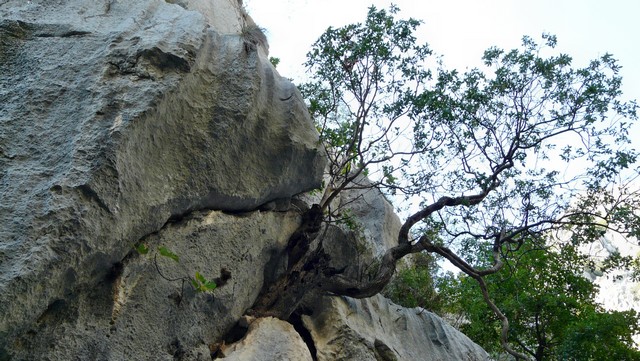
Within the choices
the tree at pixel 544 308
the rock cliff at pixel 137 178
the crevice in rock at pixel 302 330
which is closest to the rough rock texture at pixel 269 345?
the rock cliff at pixel 137 178

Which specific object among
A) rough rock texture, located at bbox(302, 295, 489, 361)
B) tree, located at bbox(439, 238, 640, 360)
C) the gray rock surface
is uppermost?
tree, located at bbox(439, 238, 640, 360)

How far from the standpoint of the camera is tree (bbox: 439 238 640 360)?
1402 cm

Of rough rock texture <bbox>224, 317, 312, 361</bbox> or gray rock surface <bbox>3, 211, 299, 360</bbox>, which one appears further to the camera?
rough rock texture <bbox>224, 317, 312, 361</bbox>

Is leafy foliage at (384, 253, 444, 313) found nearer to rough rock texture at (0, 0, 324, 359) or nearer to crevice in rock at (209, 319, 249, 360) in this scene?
rough rock texture at (0, 0, 324, 359)

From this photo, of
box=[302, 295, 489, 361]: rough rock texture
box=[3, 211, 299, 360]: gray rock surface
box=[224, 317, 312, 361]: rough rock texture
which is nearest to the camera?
box=[3, 211, 299, 360]: gray rock surface

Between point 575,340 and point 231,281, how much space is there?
8.26 meters

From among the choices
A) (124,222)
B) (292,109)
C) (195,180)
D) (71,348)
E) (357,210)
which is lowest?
(71,348)

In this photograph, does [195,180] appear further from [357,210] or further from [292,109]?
[357,210]

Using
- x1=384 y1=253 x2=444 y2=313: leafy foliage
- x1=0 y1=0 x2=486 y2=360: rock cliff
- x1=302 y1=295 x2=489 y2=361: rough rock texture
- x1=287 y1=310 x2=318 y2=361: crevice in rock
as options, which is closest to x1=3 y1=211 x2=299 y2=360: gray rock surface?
x1=0 y1=0 x2=486 y2=360: rock cliff

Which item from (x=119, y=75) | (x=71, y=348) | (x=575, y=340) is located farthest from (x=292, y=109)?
(x=575, y=340)

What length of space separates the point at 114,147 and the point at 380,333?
605 centimetres

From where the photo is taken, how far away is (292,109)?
32.3ft

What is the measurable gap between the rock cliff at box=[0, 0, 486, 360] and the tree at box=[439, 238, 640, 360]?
6.18m

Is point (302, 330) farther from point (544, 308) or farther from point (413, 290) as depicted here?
point (544, 308)
